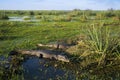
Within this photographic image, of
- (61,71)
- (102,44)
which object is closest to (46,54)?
(61,71)

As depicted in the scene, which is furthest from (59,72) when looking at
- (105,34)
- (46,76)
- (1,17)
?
(1,17)

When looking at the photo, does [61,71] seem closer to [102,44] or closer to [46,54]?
[46,54]

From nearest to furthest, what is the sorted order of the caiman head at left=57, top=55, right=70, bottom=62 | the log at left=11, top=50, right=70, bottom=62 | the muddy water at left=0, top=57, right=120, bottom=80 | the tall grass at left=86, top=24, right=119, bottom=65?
the muddy water at left=0, top=57, right=120, bottom=80 < the tall grass at left=86, top=24, right=119, bottom=65 < the caiman head at left=57, top=55, right=70, bottom=62 < the log at left=11, top=50, right=70, bottom=62

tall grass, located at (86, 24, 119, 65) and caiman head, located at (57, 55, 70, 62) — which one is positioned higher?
tall grass, located at (86, 24, 119, 65)

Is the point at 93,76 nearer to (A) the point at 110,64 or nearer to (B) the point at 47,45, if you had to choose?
(A) the point at 110,64

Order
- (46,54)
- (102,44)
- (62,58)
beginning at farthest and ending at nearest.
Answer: (46,54), (62,58), (102,44)

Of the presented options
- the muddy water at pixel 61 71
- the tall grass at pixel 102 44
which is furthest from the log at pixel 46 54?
the tall grass at pixel 102 44

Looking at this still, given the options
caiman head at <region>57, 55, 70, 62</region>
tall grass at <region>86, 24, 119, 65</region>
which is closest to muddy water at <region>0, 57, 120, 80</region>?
caiman head at <region>57, 55, 70, 62</region>

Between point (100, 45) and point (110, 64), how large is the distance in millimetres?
891

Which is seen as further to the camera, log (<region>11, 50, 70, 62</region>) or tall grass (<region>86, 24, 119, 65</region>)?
log (<region>11, 50, 70, 62</region>)

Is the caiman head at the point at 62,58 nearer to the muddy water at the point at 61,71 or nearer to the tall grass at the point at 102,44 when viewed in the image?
the muddy water at the point at 61,71

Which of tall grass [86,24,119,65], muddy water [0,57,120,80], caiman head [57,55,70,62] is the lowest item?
muddy water [0,57,120,80]


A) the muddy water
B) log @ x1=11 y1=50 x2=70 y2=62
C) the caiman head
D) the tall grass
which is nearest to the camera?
the muddy water

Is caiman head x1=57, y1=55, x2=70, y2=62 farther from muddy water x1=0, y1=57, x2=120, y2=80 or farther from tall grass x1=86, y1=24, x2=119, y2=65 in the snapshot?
tall grass x1=86, y1=24, x2=119, y2=65
